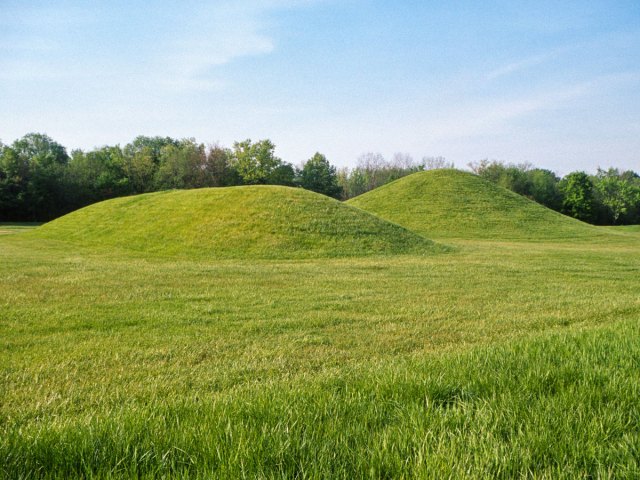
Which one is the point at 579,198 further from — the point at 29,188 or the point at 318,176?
the point at 29,188

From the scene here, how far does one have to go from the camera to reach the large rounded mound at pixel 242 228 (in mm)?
23953

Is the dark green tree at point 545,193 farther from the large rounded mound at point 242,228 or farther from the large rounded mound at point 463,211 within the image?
the large rounded mound at point 242,228

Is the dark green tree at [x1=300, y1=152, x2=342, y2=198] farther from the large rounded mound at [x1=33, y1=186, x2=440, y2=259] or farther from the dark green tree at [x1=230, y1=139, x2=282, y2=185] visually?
the large rounded mound at [x1=33, y1=186, x2=440, y2=259]

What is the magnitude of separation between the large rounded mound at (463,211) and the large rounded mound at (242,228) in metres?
18.2

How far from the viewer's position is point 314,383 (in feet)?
14.4

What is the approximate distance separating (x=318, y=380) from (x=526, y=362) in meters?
2.08

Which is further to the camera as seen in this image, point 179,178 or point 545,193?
point 545,193

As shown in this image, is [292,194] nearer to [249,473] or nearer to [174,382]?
[174,382]

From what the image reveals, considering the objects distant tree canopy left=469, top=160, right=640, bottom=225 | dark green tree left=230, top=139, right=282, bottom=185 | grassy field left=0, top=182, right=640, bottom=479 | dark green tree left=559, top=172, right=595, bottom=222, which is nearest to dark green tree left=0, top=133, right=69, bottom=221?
dark green tree left=230, top=139, right=282, bottom=185

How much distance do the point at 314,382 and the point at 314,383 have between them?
0.25 feet

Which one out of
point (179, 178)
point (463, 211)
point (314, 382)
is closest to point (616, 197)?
→ point (463, 211)

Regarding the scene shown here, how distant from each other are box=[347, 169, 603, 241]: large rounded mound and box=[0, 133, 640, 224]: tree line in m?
27.8

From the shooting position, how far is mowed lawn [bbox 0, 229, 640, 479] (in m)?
2.54

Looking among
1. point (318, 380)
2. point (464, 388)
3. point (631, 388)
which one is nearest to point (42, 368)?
point (318, 380)
